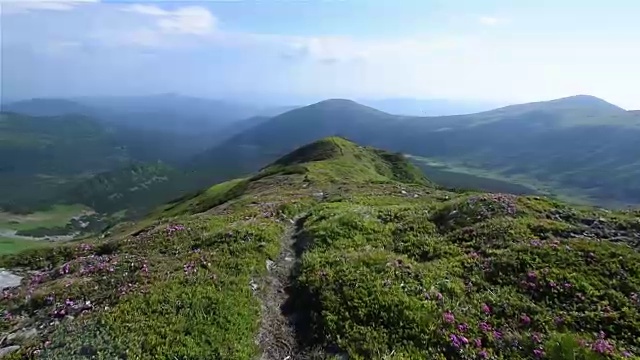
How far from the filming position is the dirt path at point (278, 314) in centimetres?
1667

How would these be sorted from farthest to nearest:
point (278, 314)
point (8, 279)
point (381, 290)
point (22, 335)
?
point (8, 279), point (381, 290), point (278, 314), point (22, 335)

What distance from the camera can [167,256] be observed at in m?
25.5

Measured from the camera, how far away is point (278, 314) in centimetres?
1902

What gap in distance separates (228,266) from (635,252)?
1977 cm

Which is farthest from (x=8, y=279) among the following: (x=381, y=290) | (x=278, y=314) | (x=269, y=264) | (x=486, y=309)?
(x=486, y=309)

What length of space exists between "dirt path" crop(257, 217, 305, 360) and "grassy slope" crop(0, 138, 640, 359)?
17.0 inches

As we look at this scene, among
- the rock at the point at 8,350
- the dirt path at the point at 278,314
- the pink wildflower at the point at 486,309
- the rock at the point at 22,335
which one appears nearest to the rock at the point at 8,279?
the rock at the point at 22,335

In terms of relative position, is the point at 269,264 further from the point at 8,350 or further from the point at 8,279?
the point at 8,279

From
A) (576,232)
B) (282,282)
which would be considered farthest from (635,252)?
(282,282)

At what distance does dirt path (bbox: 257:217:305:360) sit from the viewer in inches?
656

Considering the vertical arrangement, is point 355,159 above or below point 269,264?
below

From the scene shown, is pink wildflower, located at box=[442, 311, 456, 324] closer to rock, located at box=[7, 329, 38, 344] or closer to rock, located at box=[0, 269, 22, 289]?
rock, located at box=[7, 329, 38, 344]

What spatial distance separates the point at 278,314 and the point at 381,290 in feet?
14.3

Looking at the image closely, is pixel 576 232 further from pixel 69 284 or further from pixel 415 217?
pixel 69 284
